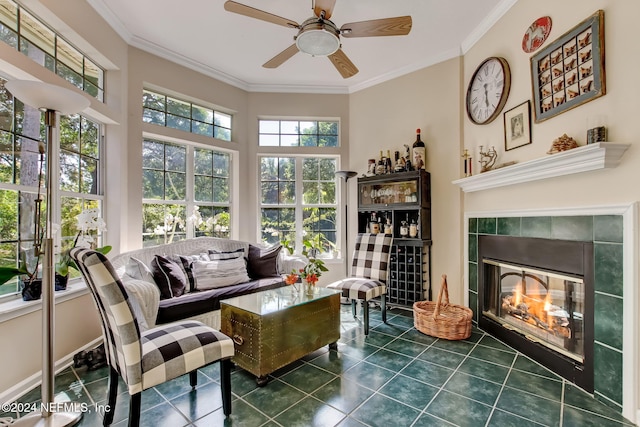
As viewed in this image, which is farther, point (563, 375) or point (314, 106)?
point (314, 106)

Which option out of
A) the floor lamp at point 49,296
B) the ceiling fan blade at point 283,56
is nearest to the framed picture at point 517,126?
the ceiling fan blade at point 283,56

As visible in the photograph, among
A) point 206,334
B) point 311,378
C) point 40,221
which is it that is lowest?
point 311,378

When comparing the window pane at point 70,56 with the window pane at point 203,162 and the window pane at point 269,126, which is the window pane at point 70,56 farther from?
the window pane at point 269,126

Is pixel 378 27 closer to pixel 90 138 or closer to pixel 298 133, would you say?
pixel 298 133

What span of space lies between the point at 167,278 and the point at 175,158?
1715 millimetres

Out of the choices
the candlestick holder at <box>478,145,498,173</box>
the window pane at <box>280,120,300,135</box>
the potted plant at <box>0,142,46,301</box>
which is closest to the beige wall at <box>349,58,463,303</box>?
the candlestick holder at <box>478,145,498,173</box>

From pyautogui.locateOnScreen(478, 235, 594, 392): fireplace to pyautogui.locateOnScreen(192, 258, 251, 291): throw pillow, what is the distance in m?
2.63

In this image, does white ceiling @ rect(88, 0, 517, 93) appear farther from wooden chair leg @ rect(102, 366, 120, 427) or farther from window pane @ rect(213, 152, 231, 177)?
wooden chair leg @ rect(102, 366, 120, 427)

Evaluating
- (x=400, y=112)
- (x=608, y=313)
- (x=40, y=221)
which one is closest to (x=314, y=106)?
(x=400, y=112)

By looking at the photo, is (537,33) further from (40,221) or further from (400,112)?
(40,221)

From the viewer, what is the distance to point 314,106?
15.0 feet

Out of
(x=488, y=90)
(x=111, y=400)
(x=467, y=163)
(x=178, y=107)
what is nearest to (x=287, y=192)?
(x=178, y=107)

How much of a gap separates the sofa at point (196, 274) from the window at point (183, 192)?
0.39m

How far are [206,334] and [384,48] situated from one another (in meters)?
3.45
